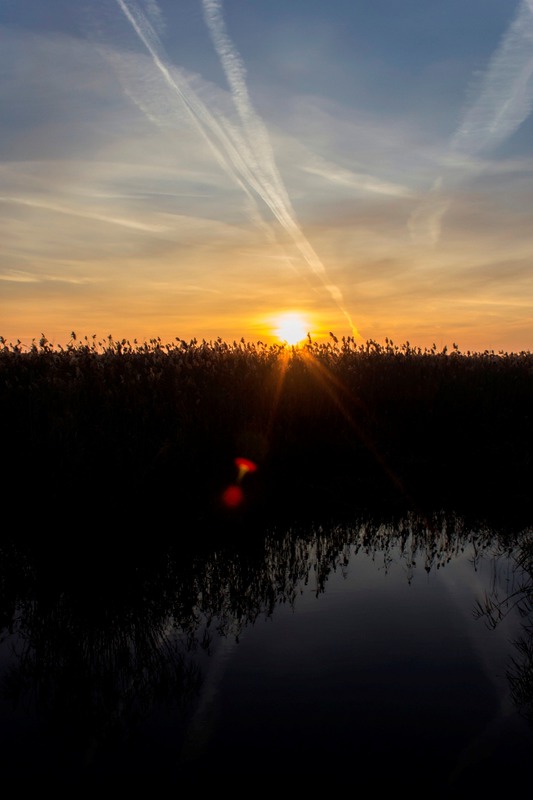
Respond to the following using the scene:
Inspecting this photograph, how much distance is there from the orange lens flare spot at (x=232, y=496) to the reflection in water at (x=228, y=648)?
41.0 inches

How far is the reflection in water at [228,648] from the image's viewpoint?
3279mm

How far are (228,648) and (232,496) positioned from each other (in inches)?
140

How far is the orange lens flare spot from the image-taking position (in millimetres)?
7602

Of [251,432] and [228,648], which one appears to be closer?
[228,648]

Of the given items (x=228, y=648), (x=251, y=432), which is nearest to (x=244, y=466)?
(x=251, y=432)

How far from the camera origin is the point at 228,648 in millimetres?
4266

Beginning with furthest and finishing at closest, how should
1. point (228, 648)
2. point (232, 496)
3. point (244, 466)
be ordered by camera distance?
1. point (244, 466)
2. point (232, 496)
3. point (228, 648)

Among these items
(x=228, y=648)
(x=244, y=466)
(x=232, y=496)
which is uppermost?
(x=244, y=466)

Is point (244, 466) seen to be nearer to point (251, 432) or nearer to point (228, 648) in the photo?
Result: point (251, 432)

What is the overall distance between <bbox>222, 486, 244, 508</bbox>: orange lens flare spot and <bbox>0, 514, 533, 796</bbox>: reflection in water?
3.42 feet

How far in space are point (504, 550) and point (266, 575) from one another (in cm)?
246

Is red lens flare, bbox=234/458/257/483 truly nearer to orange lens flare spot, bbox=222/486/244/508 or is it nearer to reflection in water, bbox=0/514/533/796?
orange lens flare spot, bbox=222/486/244/508

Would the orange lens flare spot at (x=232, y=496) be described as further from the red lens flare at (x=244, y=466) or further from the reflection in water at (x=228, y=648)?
the reflection in water at (x=228, y=648)

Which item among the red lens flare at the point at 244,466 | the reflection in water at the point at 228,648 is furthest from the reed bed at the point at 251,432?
the reflection in water at the point at 228,648
